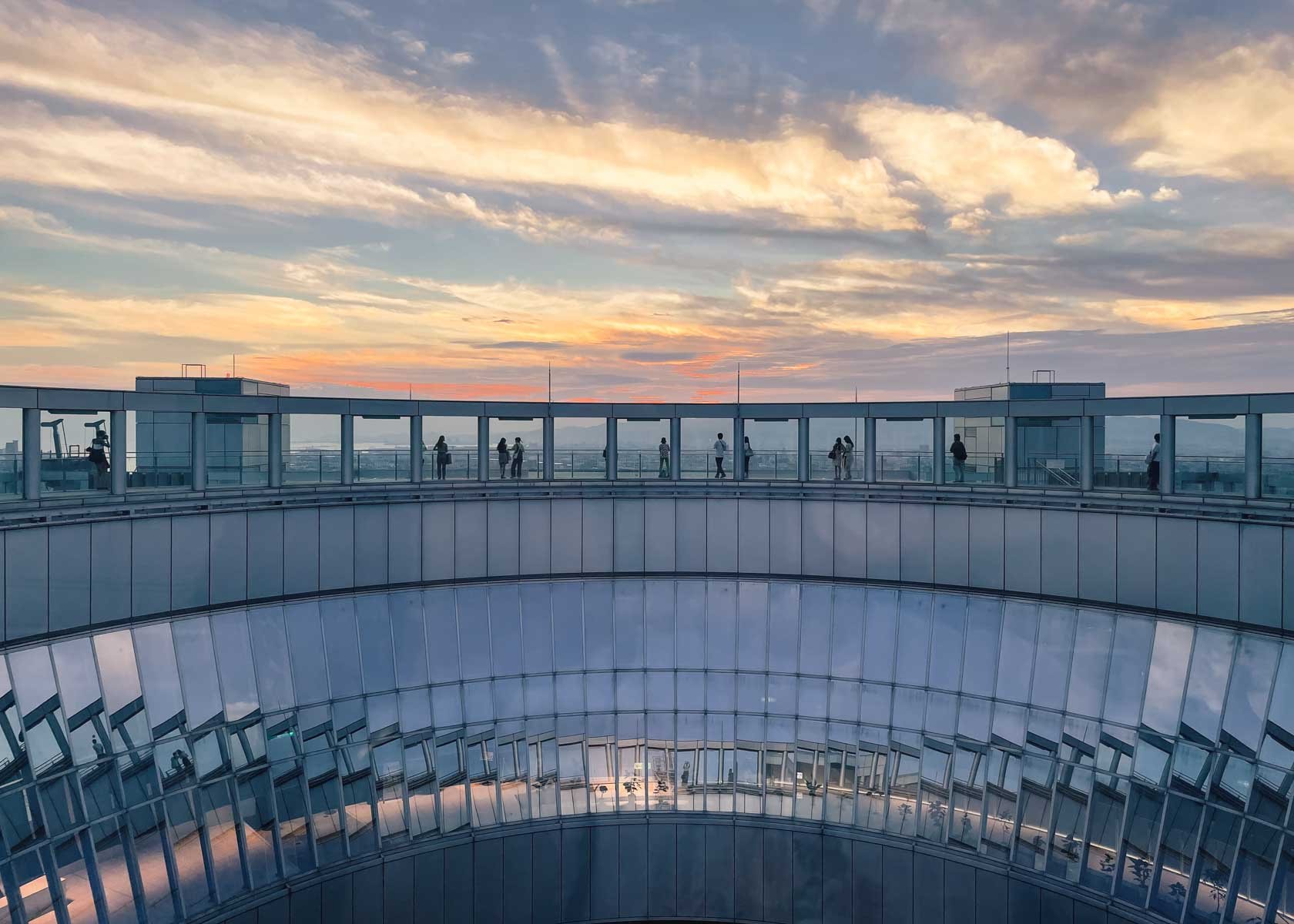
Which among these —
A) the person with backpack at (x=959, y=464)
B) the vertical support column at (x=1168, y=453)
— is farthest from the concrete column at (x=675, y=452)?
the vertical support column at (x=1168, y=453)

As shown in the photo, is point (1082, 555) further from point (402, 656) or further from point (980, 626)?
point (402, 656)

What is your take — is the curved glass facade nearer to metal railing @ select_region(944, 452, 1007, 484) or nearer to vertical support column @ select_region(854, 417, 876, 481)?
metal railing @ select_region(944, 452, 1007, 484)

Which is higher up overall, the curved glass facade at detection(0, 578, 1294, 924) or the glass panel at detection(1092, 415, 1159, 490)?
the glass panel at detection(1092, 415, 1159, 490)

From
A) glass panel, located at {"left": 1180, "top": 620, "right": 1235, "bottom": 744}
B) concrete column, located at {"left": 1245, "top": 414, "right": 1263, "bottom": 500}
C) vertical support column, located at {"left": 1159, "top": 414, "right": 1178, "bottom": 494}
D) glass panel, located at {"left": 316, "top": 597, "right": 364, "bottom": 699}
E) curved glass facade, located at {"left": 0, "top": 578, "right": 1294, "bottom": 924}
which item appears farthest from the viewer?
glass panel, located at {"left": 316, "top": 597, "right": 364, "bottom": 699}

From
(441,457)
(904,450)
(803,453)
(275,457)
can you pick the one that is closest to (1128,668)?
(904,450)

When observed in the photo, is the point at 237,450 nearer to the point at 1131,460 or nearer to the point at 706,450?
the point at 706,450

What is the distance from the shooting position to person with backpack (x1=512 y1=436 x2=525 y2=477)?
28922mm

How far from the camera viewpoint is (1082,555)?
2458 cm

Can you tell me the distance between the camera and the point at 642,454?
28938mm

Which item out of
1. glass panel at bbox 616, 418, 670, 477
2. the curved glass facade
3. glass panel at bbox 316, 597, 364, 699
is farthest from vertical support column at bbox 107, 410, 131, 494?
glass panel at bbox 616, 418, 670, 477

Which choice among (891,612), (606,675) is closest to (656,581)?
(606,675)

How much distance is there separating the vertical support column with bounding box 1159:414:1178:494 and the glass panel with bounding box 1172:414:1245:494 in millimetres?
43

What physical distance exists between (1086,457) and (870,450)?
5959 mm

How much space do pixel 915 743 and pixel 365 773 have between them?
1530 centimetres
